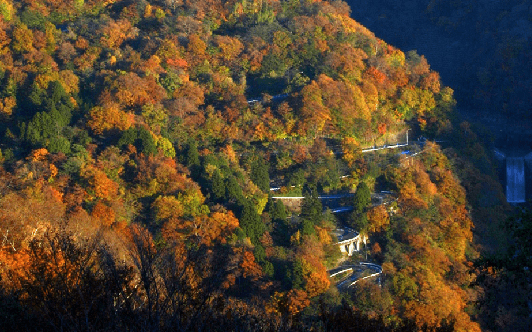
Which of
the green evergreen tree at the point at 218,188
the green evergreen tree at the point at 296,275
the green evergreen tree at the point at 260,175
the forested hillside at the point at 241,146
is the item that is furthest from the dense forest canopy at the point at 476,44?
the green evergreen tree at the point at 296,275

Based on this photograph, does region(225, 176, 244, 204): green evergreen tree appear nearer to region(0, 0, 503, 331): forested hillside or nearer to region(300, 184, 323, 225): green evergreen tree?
region(0, 0, 503, 331): forested hillside

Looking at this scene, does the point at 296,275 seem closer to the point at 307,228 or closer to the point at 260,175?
the point at 307,228

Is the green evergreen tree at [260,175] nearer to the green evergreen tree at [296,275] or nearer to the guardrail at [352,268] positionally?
the guardrail at [352,268]

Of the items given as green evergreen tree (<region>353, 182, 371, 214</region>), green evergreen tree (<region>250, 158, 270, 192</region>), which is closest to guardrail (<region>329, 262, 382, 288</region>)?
green evergreen tree (<region>353, 182, 371, 214</region>)

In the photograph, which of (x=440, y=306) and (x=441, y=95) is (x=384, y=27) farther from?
(x=440, y=306)

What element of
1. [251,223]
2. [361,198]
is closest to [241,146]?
[251,223]

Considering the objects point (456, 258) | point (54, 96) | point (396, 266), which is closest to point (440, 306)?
point (396, 266)

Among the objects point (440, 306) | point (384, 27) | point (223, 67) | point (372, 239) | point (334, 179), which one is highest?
point (384, 27)

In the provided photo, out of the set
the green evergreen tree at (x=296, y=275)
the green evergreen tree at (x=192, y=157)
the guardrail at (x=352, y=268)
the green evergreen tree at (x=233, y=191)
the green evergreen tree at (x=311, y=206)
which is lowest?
the guardrail at (x=352, y=268)
